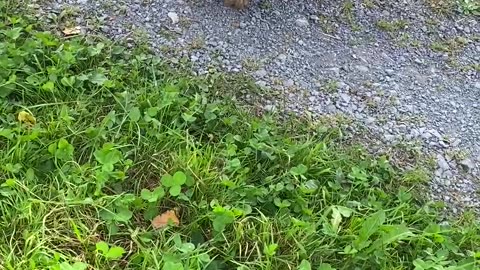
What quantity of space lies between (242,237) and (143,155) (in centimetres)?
57

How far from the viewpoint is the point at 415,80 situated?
3.40m

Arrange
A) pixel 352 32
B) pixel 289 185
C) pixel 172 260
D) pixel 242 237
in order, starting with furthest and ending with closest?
pixel 352 32 → pixel 289 185 → pixel 242 237 → pixel 172 260

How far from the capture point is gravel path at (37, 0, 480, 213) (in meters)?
3.15

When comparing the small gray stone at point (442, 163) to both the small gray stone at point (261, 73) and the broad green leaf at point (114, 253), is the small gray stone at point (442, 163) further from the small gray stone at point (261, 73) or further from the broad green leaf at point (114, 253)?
the broad green leaf at point (114, 253)

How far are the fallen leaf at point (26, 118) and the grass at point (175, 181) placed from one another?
0.4 inches

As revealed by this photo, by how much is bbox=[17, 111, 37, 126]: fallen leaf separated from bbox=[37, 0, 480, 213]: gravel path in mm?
707

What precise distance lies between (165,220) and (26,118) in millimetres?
765

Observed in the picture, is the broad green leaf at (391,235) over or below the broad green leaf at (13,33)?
below

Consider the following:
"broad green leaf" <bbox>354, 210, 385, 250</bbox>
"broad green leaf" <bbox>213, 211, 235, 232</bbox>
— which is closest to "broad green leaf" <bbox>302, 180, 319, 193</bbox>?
"broad green leaf" <bbox>354, 210, 385, 250</bbox>

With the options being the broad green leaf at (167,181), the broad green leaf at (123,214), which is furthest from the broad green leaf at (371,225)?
the broad green leaf at (123,214)

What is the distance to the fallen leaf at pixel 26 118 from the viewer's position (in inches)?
109

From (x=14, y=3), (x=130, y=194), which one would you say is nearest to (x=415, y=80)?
(x=130, y=194)

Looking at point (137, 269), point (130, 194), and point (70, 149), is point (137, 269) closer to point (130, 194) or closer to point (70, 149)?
point (130, 194)

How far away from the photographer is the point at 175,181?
102 inches
